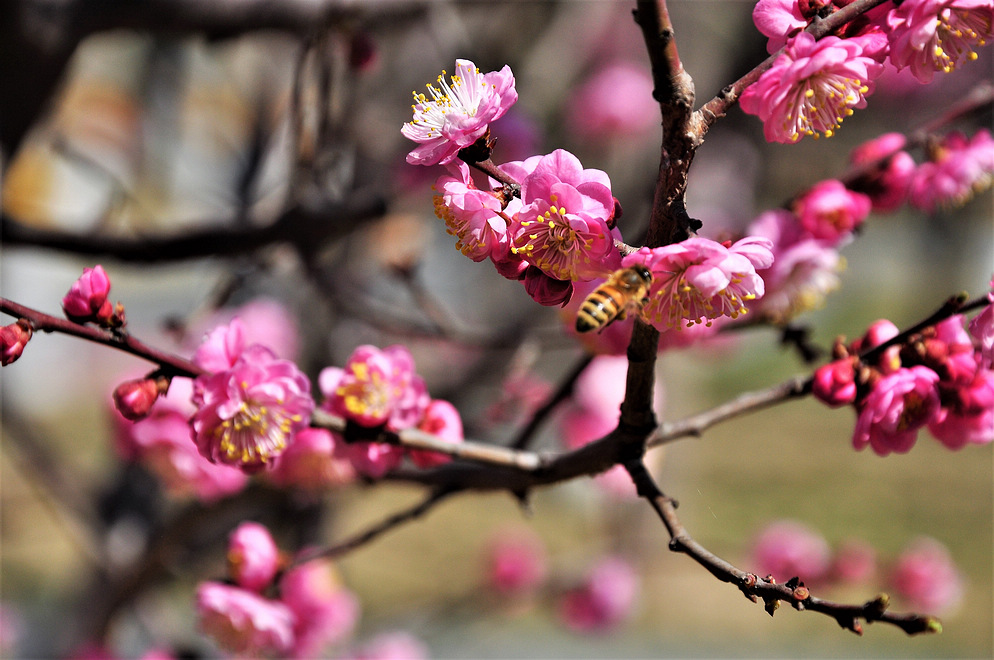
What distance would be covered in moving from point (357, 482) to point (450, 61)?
1086 mm

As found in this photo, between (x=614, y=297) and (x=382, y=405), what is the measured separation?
364mm

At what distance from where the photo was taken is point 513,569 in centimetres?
264

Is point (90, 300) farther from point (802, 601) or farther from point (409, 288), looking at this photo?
point (409, 288)

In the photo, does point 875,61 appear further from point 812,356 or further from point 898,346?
point 812,356

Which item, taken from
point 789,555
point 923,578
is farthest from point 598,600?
point 923,578

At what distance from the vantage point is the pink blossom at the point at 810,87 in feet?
1.92

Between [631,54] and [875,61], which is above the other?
[631,54]

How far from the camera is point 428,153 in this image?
2.07 feet

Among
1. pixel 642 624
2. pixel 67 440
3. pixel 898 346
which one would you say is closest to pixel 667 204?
pixel 898 346

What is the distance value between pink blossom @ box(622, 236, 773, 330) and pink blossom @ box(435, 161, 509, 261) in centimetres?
12

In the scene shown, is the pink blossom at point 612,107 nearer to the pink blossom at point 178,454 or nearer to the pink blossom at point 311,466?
the pink blossom at point 178,454

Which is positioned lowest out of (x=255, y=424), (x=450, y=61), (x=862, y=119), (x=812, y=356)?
(x=255, y=424)

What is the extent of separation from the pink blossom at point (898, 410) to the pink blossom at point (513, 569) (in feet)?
6.28

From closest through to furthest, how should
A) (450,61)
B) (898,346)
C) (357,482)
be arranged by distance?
(898,346), (357,482), (450,61)
